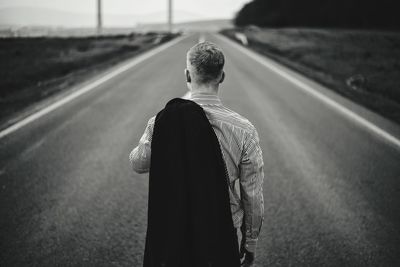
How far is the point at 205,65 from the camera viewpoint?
68.2 inches

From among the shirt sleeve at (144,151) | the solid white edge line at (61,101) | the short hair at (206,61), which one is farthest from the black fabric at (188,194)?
the solid white edge line at (61,101)

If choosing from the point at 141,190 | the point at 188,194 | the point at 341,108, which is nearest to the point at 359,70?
the point at 341,108

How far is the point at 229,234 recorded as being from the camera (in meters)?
1.86

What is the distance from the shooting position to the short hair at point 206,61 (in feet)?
5.68

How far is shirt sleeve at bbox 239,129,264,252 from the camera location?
6.15ft

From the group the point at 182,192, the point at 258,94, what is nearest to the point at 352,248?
the point at 182,192

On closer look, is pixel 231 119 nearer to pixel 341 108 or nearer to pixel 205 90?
pixel 205 90

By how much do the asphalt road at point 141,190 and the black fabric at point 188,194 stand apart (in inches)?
48.6

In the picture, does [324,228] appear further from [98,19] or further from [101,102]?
[98,19]

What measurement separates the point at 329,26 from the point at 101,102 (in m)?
42.0

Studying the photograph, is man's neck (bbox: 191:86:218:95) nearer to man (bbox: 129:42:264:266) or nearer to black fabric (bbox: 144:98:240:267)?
man (bbox: 129:42:264:266)

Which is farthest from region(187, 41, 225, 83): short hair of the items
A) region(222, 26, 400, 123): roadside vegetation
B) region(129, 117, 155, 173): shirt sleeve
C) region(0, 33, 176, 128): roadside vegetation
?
region(222, 26, 400, 123): roadside vegetation

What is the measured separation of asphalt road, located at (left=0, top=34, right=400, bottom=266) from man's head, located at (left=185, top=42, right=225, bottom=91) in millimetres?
1853

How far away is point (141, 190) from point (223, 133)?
2.54 m
